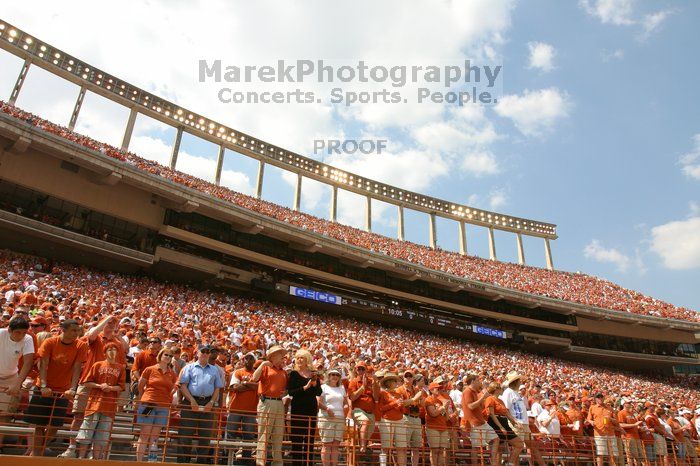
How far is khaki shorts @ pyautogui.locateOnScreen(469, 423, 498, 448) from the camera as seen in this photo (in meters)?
6.80

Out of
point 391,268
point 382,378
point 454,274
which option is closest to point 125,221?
point 391,268

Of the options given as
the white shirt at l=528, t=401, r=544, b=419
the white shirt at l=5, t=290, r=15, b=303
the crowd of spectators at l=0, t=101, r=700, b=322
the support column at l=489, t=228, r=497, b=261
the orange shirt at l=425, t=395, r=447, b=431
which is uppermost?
the support column at l=489, t=228, r=497, b=261

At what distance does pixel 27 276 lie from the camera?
50.6ft

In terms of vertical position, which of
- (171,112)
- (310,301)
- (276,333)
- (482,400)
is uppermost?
(171,112)

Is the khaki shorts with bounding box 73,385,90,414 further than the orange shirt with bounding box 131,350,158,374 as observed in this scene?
No

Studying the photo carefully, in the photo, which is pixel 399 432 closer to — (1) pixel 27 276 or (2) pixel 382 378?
(2) pixel 382 378

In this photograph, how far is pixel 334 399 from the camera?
6207mm

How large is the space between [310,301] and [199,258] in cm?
732

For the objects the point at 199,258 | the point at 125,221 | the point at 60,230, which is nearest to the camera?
the point at 60,230

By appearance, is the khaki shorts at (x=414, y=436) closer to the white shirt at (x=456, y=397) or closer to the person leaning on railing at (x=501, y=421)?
the person leaning on railing at (x=501, y=421)

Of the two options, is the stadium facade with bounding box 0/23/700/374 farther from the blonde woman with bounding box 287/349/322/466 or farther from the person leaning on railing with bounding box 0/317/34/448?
the blonde woman with bounding box 287/349/322/466

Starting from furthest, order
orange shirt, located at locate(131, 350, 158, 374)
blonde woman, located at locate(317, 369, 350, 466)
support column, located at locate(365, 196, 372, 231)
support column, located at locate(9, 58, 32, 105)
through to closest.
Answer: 1. support column, located at locate(365, 196, 372, 231)
2. support column, located at locate(9, 58, 32, 105)
3. orange shirt, located at locate(131, 350, 158, 374)
4. blonde woman, located at locate(317, 369, 350, 466)

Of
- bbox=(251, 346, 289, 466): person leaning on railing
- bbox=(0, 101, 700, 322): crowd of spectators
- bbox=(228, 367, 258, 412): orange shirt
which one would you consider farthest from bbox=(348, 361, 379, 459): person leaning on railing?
bbox=(0, 101, 700, 322): crowd of spectators

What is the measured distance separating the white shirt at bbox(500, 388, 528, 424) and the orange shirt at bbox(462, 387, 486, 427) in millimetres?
871
